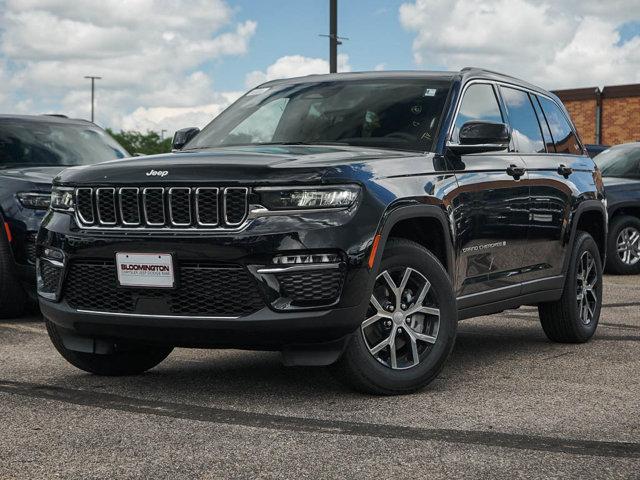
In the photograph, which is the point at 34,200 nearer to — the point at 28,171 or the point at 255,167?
the point at 28,171

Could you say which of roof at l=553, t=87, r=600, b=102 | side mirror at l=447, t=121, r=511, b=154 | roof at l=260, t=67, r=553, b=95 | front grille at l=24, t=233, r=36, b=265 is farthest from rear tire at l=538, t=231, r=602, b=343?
roof at l=553, t=87, r=600, b=102

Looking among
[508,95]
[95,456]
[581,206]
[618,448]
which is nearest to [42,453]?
[95,456]

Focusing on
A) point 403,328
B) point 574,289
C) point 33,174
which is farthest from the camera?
point 33,174

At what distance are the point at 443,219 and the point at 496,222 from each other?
0.75 m

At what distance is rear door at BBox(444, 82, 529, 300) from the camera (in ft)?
22.0

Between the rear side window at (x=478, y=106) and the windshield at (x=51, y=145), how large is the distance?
462 centimetres

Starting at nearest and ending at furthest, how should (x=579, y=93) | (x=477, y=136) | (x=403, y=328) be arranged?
(x=403, y=328), (x=477, y=136), (x=579, y=93)

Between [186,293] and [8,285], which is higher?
[186,293]

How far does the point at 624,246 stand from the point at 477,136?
9.02m

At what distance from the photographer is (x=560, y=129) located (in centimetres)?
870

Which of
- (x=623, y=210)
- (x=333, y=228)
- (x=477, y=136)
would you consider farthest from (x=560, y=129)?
(x=623, y=210)

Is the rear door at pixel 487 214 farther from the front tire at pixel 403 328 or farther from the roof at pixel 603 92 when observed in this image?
the roof at pixel 603 92

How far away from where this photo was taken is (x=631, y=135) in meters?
37.9

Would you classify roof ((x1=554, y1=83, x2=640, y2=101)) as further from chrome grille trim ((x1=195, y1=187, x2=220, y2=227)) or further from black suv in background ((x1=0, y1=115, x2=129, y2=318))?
chrome grille trim ((x1=195, y1=187, x2=220, y2=227))
